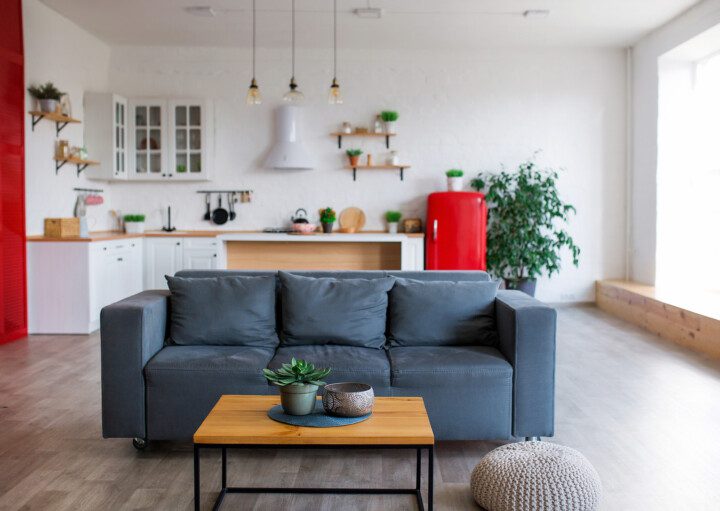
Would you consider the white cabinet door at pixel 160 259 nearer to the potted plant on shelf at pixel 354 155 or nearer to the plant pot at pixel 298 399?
the potted plant on shelf at pixel 354 155

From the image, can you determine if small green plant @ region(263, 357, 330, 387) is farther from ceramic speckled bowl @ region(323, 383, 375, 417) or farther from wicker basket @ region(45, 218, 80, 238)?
wicker basket @ region(45, 218, 80, 238)

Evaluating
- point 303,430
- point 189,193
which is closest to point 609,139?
point 189,193

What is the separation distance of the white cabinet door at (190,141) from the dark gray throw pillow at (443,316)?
4.89 metres

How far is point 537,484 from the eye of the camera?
2576 millimetres

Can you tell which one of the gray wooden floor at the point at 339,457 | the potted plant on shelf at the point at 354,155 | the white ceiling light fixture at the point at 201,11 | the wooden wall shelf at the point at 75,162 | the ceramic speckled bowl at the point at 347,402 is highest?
the white ceiling light fixture at the point at 201,11

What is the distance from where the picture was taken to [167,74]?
320 inches

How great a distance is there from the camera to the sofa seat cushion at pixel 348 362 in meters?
3.25

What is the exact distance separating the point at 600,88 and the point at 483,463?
6.41 m

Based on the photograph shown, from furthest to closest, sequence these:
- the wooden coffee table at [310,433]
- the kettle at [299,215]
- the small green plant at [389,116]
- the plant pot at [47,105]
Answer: the kettle at [299,215]
the small green plant at [389,116]
the plant pot at [47,105]
the wooden coffee table at [310,433]

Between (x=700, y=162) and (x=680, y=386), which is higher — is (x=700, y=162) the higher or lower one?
the higher one

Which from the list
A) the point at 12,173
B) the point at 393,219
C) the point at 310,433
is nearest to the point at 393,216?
the point at 393,219

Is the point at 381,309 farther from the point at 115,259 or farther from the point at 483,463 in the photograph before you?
the point at 115,259

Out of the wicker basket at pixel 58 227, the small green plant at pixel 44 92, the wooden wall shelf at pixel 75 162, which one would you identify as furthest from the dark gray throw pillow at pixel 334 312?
the wooden wall shelf at pixel 75 162

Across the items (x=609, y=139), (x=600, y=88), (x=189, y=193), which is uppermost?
(x=600, y=88)
